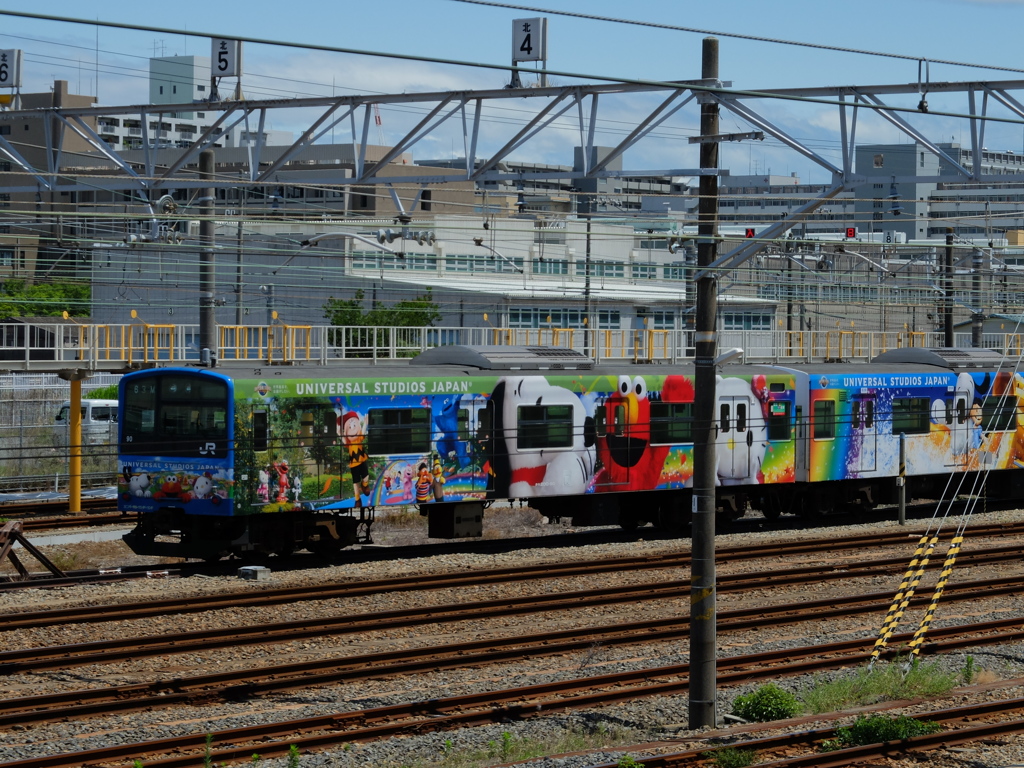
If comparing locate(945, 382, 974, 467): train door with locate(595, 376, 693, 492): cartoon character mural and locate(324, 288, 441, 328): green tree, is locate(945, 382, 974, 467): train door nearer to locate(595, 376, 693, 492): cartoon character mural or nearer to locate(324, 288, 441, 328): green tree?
locate(595, 376, 693, 492): cartoon character mural

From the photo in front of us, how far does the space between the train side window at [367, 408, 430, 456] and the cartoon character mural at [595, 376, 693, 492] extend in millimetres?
3781

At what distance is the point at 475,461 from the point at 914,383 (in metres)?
11.0

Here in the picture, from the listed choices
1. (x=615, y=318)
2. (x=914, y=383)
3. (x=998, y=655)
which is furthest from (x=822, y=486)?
(x=615, y=318)

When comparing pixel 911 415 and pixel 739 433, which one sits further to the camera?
pixel 911 415

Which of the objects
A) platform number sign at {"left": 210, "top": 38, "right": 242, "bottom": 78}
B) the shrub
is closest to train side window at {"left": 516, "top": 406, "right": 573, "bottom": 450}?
platform number sign at {"left": 210, "top": 38, "right": 242, "bottom": 78}

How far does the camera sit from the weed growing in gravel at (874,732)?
11.8 meters

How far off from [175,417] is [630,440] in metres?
8.47

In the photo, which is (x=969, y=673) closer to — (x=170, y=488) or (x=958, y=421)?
(x=170, y=488)

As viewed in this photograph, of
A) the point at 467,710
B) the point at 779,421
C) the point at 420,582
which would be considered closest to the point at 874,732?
the point at 467,710

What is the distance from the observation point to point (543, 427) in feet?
77.3

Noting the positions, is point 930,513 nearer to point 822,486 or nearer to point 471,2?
point 822,486

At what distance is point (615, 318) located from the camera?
193ft

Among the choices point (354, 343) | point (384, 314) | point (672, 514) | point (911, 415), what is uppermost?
point (384, 314)

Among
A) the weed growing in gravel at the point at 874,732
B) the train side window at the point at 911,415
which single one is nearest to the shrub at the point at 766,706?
the weed growing in gravel at the point at 874,732
